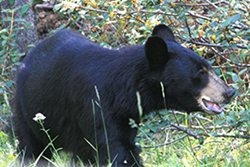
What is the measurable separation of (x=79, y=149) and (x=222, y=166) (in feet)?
4.19

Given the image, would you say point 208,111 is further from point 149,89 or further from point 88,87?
point 88,87

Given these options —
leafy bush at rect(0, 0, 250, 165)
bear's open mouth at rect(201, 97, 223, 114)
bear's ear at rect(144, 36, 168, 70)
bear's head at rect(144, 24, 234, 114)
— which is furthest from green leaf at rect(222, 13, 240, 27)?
bear's open mouth at rect(201, 97, 223, 114)

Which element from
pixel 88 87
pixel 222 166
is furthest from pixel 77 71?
pixel 222 166

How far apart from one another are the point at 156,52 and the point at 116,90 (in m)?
0.46

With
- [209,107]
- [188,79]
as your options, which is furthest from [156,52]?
[209,107]

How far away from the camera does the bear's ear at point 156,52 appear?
3.62 meters

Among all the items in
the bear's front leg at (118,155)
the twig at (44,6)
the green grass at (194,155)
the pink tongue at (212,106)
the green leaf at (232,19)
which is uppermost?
the green leaf at (232,19)

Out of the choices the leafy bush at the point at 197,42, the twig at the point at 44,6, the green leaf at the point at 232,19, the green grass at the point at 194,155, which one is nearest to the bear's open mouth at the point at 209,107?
the leafy bush at the point at 197,42

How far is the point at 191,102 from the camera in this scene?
3809 mm

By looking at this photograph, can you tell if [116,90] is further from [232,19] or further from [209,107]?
[232,19]

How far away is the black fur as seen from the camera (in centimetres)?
374

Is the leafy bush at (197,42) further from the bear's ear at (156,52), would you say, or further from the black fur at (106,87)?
the bear's ear at (156,52)

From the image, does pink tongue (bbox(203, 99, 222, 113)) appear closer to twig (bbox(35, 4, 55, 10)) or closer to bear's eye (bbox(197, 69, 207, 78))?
bear's eye (bbox(197, 69, 207, 78))

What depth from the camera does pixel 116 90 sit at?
12.5ft
